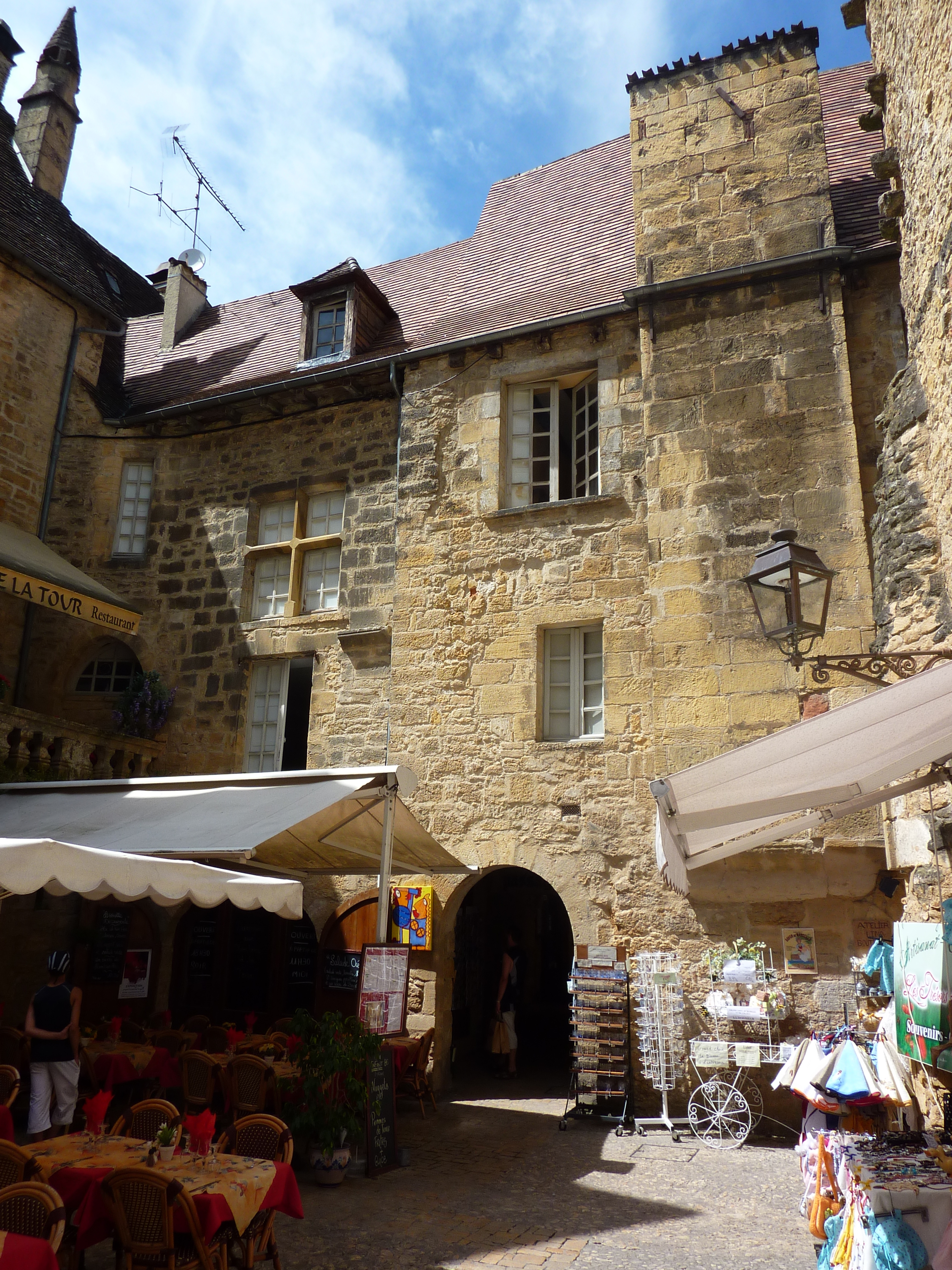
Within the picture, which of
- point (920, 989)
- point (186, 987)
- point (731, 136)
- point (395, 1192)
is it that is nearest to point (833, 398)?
point (731, 136)

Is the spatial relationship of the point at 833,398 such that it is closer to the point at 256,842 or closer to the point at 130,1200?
the point at 256,842

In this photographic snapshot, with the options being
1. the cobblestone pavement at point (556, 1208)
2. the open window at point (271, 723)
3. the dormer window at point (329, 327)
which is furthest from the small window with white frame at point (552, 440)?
the cobblestone pavement at point (556, 1208)

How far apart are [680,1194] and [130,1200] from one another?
3.07 meters

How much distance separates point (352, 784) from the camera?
19.0ft

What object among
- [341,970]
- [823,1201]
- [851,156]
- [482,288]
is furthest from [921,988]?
[482,288]

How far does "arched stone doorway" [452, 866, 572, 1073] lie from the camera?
9539 mm

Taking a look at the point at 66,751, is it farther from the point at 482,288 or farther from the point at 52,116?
the point at 52,116

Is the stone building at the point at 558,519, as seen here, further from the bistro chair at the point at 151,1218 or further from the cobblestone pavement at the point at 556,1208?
the bistro chair at the point at 151,1218

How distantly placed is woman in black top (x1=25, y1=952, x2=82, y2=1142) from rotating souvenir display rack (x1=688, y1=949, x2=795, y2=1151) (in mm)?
4006

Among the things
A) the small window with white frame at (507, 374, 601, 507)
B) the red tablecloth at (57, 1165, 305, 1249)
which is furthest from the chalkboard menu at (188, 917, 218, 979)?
the red tablecloth at (57, 1165, 305, 1249)

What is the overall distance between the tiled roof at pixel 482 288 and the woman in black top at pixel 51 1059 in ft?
21.6

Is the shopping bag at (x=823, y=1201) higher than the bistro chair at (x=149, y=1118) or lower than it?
lower

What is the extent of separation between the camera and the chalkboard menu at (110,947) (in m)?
8.67

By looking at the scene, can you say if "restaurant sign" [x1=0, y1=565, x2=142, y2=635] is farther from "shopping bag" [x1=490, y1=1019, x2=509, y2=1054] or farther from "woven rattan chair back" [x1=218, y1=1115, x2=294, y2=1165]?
"woven rattan chair back" [x1=218, y1=1115, x2=294, y2=1165]
